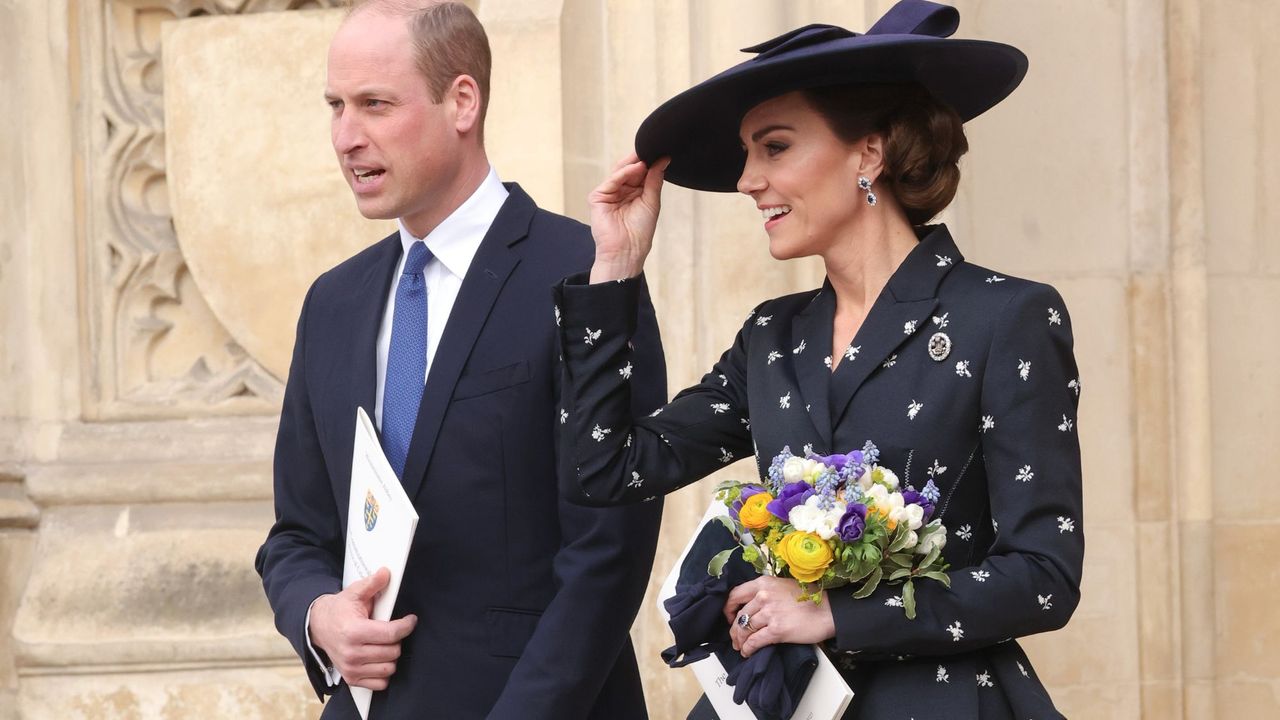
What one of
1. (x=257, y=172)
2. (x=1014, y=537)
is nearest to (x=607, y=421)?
(x=1014, y=537)

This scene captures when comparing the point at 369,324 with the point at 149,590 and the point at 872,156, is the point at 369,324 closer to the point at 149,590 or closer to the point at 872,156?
the point at 872,156

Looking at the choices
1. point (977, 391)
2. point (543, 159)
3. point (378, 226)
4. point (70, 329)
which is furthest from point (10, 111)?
point (977, 391)

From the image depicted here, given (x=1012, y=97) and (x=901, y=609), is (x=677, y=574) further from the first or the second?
(x=1012, y=97)

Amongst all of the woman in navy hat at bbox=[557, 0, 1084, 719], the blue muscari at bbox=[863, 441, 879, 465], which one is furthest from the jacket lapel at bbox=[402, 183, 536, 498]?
the blue muscari at bbox=[863, 441, 879, 465]

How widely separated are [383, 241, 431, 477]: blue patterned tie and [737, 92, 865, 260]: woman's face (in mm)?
591

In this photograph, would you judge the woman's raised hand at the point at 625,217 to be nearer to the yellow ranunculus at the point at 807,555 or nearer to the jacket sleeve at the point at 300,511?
the yellow ranunculus at the point at 807,555

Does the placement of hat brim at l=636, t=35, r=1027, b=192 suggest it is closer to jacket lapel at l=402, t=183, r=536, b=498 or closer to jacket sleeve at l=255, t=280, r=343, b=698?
jacket lapel at l=402, t=183, r=536, b=498

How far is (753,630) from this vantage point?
6.70 feet

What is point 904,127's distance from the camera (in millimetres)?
2219

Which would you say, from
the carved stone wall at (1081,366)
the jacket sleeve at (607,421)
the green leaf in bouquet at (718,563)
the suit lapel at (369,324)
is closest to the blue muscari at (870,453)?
the green leaf in bouquet at (718,563)

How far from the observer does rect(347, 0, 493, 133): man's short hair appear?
2582 mm

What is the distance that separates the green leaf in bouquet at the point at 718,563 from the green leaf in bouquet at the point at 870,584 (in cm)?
18

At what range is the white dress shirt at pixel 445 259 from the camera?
2568 mm

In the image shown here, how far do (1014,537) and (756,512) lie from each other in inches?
12.1
